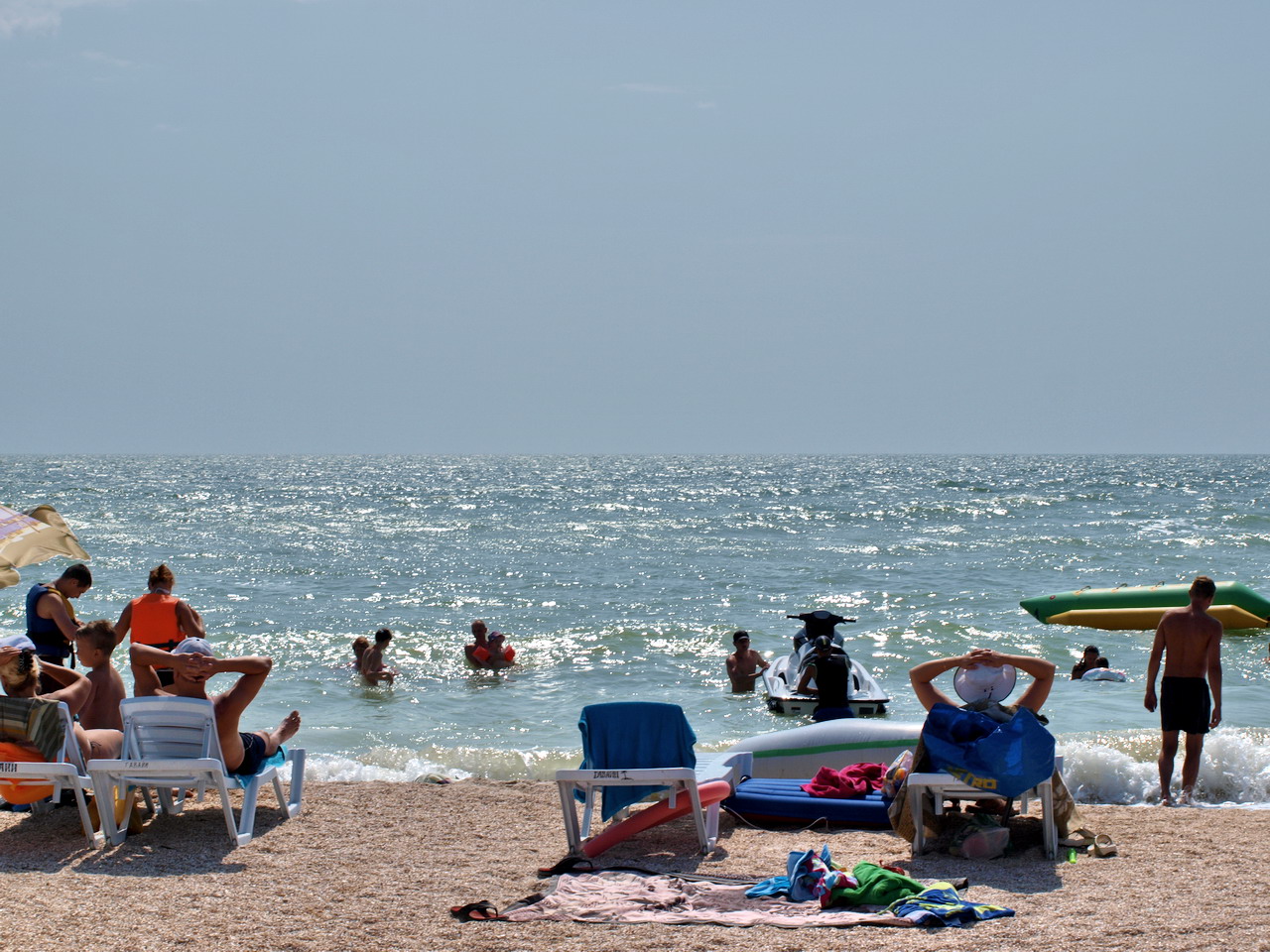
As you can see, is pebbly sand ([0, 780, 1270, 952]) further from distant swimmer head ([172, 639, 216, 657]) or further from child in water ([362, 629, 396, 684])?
child in water ([362, 629, 396, 684])

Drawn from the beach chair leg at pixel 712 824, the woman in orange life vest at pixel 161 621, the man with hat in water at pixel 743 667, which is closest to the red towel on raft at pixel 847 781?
the beach chair leg at pixel 712 824

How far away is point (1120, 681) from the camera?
12.7 meters

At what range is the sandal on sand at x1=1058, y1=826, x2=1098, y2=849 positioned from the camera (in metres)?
5.60

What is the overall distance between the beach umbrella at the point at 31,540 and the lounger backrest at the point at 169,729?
122 cm

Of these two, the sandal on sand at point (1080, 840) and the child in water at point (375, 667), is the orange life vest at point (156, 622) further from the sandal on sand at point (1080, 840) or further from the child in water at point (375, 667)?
the sandal on sand at point (1080, 840)

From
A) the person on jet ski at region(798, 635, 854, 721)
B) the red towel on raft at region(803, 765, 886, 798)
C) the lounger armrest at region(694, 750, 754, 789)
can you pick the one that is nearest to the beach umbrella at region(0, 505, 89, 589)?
the lounger armrest at region(694, 750, 754, 789)

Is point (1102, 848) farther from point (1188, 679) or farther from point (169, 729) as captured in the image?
point (169, 729)

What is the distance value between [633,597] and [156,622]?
1335 centimetres

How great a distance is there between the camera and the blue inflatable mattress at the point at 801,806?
6.11 meters

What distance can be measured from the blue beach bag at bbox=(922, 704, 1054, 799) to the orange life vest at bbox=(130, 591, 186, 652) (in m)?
4.71

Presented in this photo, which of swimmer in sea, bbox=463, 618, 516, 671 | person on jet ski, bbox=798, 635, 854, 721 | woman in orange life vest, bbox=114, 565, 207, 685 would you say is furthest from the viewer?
swimmer in sea, bbox=463, 618, 516, 671

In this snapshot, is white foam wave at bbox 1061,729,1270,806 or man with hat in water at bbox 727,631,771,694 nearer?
white foam wave at bbox 1061,729,1270,806

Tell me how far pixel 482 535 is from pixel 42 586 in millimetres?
26244

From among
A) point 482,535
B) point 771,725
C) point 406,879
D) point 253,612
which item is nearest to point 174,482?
point 482,535
